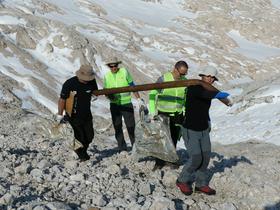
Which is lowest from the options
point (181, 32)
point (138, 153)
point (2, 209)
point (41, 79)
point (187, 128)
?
point (181, 32)

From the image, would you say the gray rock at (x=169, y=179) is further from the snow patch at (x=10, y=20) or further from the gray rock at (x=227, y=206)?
the snow patch at (x=10, y=20)

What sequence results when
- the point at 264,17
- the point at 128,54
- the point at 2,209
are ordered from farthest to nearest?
the point at 264,17 → the point at 128,54 → the point at 2,209

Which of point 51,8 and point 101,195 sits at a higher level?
point 101,195

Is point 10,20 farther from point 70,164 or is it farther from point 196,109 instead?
point 196,109

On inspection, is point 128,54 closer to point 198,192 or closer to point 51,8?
point 51,8

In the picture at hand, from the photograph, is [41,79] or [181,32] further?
[181,32]

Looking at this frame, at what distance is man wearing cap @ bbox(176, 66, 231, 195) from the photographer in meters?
7.55

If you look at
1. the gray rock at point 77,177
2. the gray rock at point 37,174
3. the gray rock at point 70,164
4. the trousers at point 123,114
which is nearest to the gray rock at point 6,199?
the gray rock at point 37,174

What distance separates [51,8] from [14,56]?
65.1 feet

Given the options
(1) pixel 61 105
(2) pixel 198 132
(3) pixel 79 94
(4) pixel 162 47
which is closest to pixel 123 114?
(3) pixel 79 94

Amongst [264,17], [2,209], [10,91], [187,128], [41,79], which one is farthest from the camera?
[264,17]

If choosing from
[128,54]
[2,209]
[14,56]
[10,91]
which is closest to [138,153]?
[2,209]

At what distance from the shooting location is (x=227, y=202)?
800 cm

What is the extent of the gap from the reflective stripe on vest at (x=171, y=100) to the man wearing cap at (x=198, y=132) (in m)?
1.31
